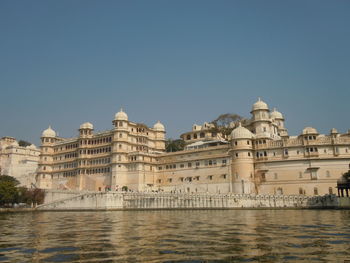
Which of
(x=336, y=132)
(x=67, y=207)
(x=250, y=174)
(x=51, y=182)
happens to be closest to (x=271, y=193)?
(x=250, y=174)

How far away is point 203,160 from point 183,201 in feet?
41.0

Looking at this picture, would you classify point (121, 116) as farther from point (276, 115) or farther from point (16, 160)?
point (16, 160)

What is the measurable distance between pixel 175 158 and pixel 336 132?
94.2ft

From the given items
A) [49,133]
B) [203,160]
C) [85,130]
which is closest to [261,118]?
[203,160]

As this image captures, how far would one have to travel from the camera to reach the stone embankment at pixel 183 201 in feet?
158

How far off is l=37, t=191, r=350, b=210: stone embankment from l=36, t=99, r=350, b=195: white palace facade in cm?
465

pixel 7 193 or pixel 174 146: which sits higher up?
pixel 174 146

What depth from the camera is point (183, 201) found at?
51250mm

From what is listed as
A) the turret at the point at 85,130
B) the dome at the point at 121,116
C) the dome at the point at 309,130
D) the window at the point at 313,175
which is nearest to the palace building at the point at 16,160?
the turret at the point at 85,130

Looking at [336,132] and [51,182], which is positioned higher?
[336,132]

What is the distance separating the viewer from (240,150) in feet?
185

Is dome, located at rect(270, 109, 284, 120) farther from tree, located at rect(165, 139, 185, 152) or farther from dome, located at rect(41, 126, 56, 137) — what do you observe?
dome, located at rect(41, 126, 56, 137)

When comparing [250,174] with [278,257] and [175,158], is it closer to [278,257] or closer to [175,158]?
[175,158]

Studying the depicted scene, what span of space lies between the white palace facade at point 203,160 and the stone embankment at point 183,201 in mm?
4655
